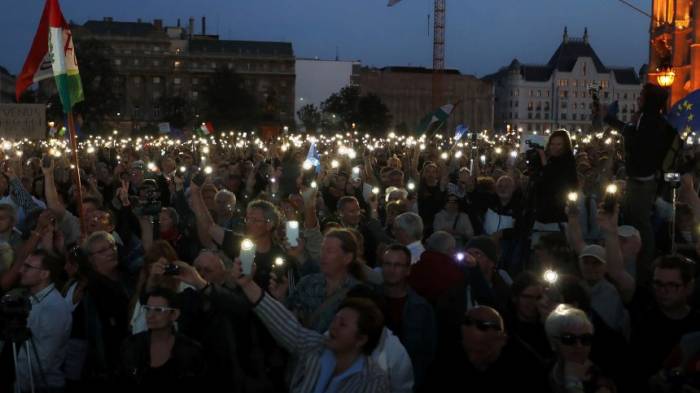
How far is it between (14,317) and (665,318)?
3.55 metres

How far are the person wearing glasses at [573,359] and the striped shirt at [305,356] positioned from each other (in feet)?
2.75

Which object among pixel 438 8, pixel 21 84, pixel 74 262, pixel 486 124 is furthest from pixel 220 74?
pixel 74 262

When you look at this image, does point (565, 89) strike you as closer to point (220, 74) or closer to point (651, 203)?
point (220, 74)

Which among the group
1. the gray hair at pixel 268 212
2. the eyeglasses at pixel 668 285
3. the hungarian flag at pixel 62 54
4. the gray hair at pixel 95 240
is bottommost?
the eyeglasses at pixel 668 285

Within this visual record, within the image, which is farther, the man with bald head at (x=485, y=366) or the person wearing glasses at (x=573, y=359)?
the man with bald head at (x=485, y=366)

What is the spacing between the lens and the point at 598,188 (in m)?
11.2

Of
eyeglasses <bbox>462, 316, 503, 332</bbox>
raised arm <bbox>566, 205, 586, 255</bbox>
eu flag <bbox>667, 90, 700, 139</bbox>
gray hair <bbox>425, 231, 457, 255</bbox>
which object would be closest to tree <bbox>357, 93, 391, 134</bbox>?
eu flag <bbox>667, 90, 700, 139</bbox>

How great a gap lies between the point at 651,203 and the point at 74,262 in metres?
4.89

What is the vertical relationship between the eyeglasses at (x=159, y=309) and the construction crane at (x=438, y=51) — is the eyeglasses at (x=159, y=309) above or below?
below

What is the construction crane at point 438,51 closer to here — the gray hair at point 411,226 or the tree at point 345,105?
the tree at point 345,105

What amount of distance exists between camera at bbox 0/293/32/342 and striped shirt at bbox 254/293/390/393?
3.92 ft

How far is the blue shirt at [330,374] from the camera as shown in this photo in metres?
4.62

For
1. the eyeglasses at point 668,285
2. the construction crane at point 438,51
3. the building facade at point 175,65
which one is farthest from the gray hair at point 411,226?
the building facade at point 175,65

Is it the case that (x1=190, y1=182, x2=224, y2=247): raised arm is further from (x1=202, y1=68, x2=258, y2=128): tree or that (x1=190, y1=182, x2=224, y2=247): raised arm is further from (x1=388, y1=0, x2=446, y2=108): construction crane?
(x1=388, y1=0, x2=446, y2=108): construction crane
